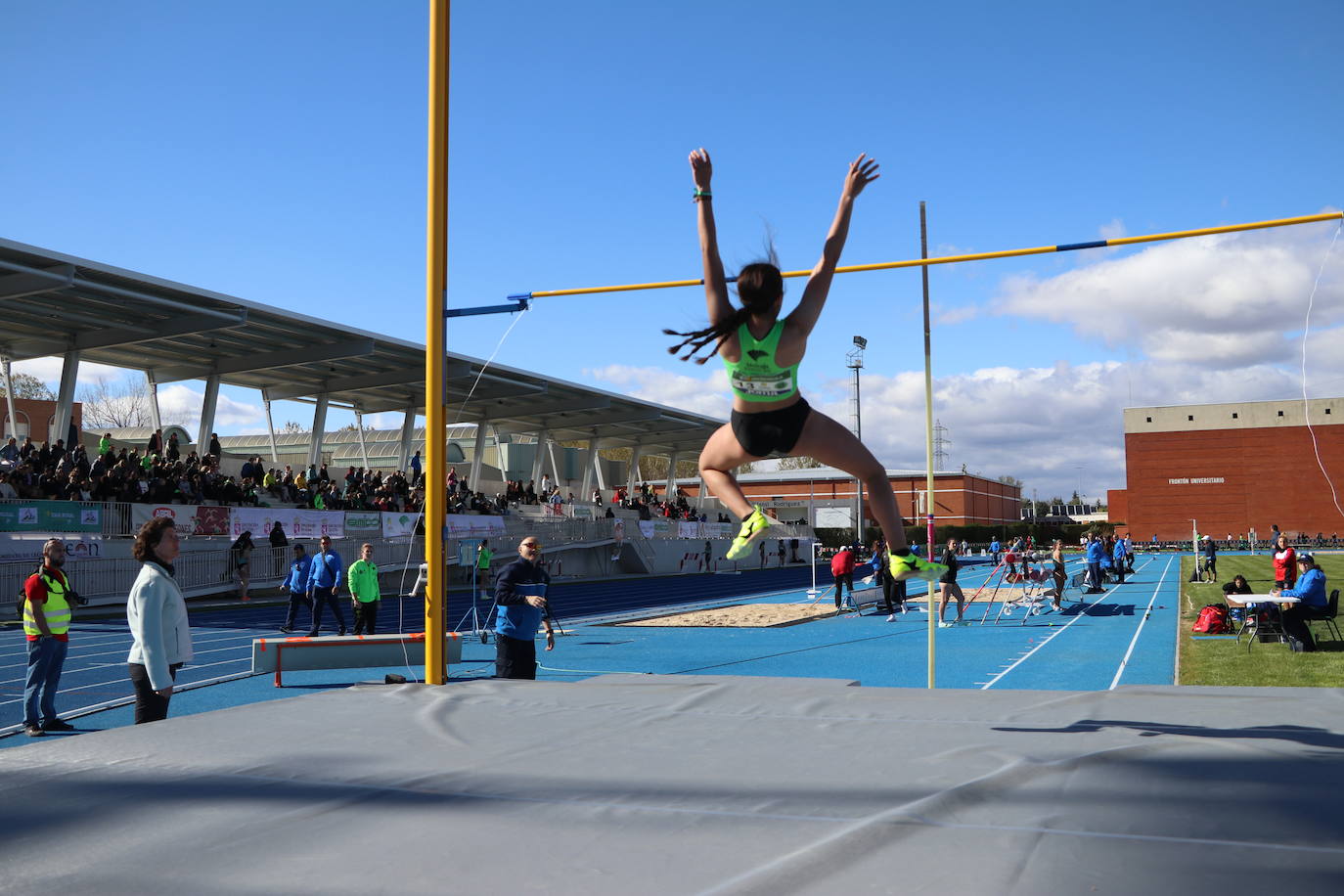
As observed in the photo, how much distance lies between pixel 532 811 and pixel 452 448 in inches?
1641

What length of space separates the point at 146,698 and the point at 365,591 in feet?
29.5

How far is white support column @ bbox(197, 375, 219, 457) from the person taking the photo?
29.3m

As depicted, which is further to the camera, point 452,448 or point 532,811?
point 452,448

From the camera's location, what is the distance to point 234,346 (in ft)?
91.1

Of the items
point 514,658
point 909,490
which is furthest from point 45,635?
point 909,490

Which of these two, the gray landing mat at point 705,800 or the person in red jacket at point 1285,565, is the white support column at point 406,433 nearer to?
the person in red jacket at point 1285,565

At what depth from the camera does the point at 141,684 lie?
6.52 meters

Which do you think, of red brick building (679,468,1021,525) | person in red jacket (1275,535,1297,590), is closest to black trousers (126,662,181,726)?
person in red jacket (1275,535,1297,590)

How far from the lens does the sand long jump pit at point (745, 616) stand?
71.4 ft

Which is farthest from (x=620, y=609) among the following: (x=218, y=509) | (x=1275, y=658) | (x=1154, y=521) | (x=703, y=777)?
(x=1154, y=521)

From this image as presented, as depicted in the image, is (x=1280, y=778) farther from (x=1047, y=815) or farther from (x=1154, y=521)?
(x=1154, y=521)

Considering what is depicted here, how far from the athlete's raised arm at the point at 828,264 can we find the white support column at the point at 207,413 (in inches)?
1118

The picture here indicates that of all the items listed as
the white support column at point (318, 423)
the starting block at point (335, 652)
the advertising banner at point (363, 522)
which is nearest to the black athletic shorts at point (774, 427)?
the starting block at point (335, 652)

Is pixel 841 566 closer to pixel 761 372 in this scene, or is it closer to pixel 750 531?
pixel 750 531
